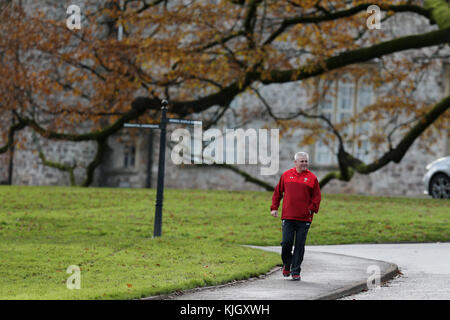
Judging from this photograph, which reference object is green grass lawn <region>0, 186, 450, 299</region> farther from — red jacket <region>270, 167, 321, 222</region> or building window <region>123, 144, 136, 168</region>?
building window <region>123, 144, 136, 168</region>

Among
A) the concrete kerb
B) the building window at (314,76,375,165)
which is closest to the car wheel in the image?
the building window at (314,76,375,165)

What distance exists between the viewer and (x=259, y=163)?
34.5 metres

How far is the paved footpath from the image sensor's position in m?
9.44

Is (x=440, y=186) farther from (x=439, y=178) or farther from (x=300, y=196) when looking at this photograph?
(x=300, y=196)

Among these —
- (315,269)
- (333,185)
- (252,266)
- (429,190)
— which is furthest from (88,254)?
(333,185)

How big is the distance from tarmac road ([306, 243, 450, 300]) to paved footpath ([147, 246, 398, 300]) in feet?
0.74

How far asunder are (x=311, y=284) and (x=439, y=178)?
14418mm

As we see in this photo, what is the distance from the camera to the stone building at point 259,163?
108ft

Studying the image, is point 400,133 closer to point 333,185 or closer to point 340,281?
point 333,185

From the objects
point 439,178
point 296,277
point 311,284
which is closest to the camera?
point 311,284

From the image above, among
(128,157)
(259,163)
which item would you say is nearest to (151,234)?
(259,163)
